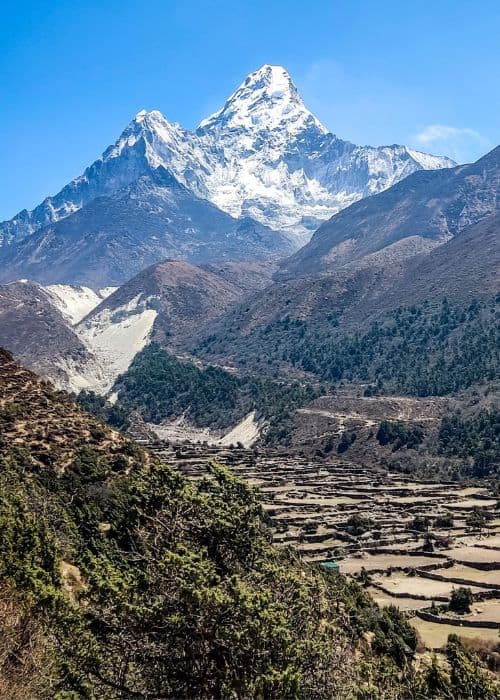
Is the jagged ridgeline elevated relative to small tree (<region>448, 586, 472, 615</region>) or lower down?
elevated

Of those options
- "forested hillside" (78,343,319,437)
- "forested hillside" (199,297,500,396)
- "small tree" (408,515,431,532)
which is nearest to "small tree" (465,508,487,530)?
"small tree" (408,515,431,532)

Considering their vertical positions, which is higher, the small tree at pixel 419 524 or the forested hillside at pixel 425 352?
the forested hillside at pixel 425 352

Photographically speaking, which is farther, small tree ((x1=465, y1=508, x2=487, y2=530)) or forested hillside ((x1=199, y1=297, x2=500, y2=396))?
forested hillside ((x1=199, y1=297, x2=500, y2=396))

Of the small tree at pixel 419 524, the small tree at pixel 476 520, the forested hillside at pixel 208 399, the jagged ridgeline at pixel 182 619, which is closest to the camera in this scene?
the jagged ridgeline at pixel 182 619

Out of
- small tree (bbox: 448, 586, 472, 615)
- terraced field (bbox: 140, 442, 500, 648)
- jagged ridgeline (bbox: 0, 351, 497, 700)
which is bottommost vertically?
terraced field (bbox: 140, 442, 500, 648)

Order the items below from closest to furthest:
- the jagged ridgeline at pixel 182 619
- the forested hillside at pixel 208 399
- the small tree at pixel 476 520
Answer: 1. the jagged ridgeline at pixel 182 619
2. the small tree at pixel 476 520
3. the forested hillside at pixel 208 399

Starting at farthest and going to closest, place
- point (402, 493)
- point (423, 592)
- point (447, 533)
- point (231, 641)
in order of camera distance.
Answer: point (402, 493)
point (447, 533)
point (423, 592)
point (231, 641)

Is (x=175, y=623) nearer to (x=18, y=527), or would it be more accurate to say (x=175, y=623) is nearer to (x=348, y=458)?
(x=18, y=527)

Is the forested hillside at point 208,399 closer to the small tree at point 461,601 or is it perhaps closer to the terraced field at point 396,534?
the terraced field at point 396,534

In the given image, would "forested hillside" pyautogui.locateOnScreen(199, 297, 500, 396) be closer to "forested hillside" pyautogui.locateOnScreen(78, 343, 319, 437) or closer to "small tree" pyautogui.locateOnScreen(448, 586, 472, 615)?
"forested hillside" pyautogui.locateOnScreen(78, 343, 319, 437)

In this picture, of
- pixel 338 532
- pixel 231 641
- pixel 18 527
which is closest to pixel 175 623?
pixel 231 641

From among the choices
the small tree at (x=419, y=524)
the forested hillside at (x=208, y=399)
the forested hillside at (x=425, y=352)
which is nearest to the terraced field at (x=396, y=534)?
the small tree at (x=419, y=524)
